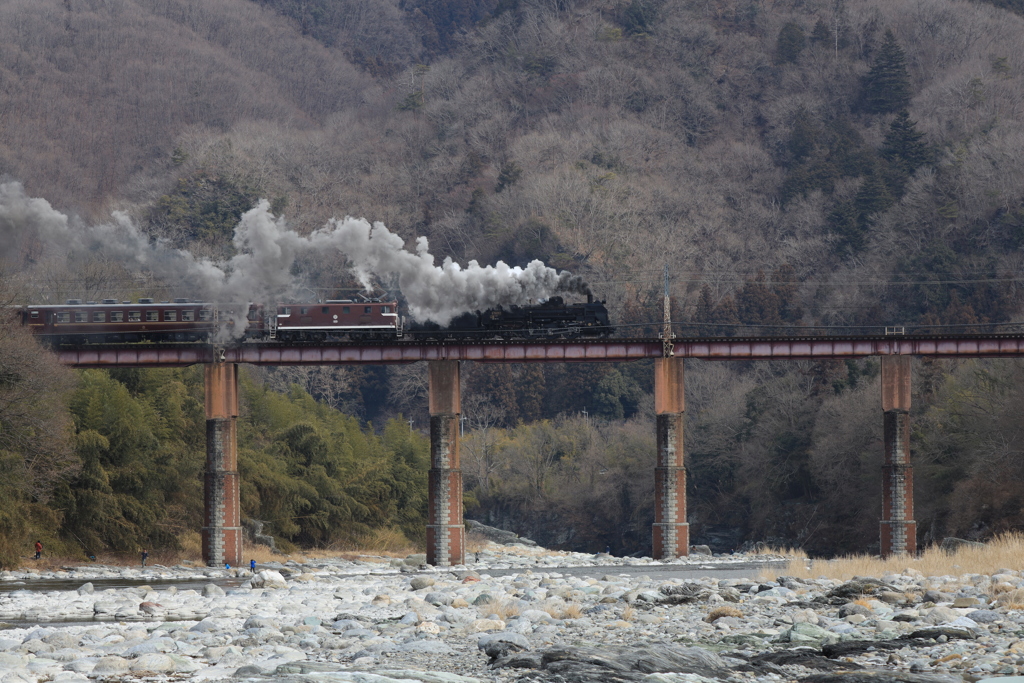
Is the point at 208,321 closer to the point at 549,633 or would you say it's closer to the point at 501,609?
the point at 501,609

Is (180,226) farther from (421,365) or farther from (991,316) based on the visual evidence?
(991,316)

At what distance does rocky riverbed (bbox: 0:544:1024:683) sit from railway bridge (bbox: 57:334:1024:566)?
21.9 meters

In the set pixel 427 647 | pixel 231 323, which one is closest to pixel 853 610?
pixel 427 647

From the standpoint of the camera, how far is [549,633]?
37.9m

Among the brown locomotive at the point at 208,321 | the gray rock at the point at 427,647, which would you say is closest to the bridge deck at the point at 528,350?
the brown locomotive at the point at 208,321

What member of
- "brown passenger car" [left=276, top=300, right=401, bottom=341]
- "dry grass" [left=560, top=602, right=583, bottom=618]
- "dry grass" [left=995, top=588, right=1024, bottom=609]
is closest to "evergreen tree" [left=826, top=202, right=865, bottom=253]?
"brown passenger car" [left=276, top=300, right=401, bottom=341]

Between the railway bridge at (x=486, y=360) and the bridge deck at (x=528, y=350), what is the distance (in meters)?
0.06

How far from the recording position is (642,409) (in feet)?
469

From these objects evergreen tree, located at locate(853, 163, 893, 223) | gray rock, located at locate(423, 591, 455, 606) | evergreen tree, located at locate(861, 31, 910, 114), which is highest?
evergreen tree, located at locate(861, 31, 910, 114)

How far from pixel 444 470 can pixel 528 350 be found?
8.49 metres

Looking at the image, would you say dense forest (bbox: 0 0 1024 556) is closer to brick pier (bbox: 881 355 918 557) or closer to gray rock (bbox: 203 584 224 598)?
brick pier (bbox: 881 355 918 557)

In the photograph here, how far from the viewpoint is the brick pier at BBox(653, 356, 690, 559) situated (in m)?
77.8

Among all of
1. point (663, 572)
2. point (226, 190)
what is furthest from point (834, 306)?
point (663, 572)

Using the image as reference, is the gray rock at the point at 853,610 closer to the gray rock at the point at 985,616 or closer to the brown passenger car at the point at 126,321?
the gray rock at the point at 985,616
